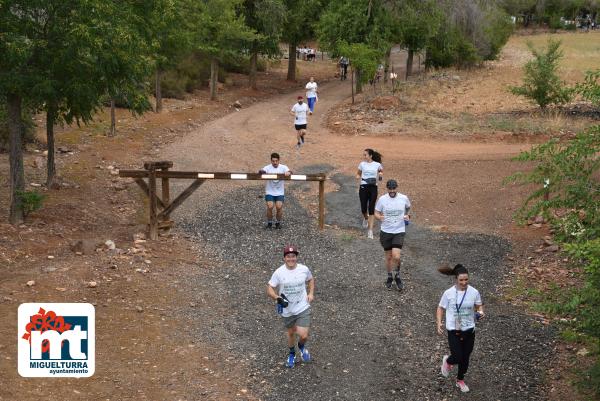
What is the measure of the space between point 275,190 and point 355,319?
4.65 meters

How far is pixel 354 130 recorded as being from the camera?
2708cm

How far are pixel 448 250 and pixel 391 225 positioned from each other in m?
3.38

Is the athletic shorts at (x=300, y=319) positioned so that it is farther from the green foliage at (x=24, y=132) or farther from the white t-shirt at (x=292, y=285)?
the green foliage at (x=24, y=132)

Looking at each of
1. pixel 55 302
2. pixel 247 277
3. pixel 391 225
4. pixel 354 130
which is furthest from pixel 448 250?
pixel 354 130

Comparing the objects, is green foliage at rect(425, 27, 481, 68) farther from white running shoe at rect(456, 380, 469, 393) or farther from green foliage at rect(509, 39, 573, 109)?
white running shoe at rect(456, 380, 469, 393)

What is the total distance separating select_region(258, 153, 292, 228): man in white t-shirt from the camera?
47.3ft

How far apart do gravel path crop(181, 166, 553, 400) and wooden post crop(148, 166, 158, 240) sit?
91 cm

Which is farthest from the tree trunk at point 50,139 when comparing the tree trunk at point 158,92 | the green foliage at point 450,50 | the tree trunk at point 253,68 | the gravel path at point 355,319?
the green foliage at point 450,50

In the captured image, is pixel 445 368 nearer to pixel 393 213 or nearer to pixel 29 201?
pixel 393 213

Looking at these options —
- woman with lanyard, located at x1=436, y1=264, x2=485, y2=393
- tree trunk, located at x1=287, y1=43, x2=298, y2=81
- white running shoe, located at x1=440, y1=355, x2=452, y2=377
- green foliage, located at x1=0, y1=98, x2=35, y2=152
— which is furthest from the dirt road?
tree trunk, located at x1=287, y1=43, x2=298, y2=81

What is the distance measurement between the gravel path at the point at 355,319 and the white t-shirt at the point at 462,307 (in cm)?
88

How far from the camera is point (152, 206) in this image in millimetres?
13938

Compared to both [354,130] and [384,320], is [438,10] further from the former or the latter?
[384,320]

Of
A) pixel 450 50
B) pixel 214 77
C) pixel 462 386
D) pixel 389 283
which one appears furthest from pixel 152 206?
pixel 450 50
